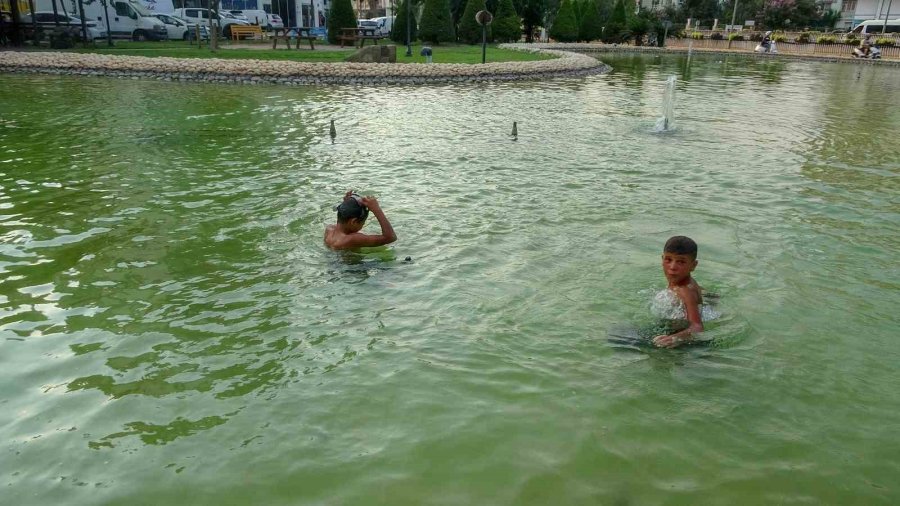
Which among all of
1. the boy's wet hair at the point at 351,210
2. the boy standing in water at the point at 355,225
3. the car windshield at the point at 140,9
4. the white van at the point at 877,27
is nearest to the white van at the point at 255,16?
A: the car windshield at the point at 140,9

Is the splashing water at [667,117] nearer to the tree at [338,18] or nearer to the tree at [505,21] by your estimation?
the tree at [338,18]

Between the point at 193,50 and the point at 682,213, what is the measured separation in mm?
28186

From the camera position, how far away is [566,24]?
2051 inches

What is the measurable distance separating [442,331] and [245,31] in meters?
38.6

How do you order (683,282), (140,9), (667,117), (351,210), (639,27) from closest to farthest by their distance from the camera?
1. (683,282)
2. (351,210)
3. (667,117)
4. (140,9)
5. (639,27)

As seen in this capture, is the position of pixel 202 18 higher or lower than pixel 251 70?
higher

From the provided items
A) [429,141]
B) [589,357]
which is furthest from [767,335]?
[429,141]

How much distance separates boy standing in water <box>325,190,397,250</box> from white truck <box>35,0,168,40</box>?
35858mm

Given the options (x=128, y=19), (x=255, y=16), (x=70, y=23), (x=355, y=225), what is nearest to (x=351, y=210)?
(x=355, y=225)

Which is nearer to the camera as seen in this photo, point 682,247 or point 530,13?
point 682,247

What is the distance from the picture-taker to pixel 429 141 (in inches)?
516

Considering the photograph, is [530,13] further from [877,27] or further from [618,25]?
[877,27]

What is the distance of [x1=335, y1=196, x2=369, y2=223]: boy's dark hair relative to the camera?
6.52 m

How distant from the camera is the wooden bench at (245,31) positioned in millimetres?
38625
